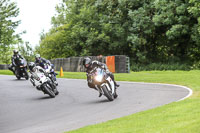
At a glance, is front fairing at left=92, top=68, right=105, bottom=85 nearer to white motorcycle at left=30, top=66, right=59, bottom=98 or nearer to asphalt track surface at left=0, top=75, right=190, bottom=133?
asphalt track surface at left=0, top=75, right=190, bottom=133

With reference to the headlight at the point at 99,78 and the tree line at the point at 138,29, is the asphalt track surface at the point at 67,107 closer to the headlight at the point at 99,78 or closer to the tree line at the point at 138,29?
the headlight at the point at 99,78

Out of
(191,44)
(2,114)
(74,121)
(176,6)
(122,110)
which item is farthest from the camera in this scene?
(191,44)

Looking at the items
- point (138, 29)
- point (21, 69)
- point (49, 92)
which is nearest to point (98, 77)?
point (49, 92)

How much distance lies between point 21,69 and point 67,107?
12338 mm

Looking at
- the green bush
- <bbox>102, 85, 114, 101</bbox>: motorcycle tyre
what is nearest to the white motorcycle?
<bbox>102, 85, 114, 101</bbox>: motorcycle tyre

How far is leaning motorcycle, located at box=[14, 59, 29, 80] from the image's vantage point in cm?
2328

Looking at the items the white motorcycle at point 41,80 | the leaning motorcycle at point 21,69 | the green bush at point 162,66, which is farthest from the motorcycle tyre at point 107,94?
the green bush at point 162,66

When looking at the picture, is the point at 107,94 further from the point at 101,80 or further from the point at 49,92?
the point at 49,92

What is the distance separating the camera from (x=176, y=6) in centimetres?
3500

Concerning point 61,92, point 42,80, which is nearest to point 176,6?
point 61,92

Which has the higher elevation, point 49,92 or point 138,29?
point 138,29

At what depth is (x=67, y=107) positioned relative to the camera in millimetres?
11984

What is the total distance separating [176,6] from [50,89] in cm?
2337

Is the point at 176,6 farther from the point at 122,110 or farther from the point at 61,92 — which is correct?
the point at 122,110
